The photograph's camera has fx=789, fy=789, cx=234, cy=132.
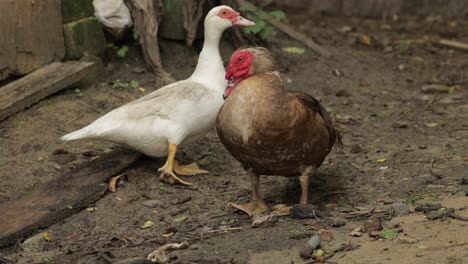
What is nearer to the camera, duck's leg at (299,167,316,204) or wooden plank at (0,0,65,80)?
duck's leg at (299,167,316,204)

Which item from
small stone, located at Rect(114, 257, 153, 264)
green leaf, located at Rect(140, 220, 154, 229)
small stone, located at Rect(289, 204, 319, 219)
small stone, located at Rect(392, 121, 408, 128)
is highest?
small stone, located at Rect(289, 204, 319, 219)

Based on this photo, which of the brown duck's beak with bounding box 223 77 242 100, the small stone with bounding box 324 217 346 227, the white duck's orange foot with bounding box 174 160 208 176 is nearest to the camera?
the small stone with bounding box 324 217 346 227

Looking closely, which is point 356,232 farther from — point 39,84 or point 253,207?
point 39,84

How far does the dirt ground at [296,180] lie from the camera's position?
14.5 ft

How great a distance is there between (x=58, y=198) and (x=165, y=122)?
959 mm

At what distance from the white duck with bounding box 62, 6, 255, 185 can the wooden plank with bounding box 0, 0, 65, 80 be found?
1.40m

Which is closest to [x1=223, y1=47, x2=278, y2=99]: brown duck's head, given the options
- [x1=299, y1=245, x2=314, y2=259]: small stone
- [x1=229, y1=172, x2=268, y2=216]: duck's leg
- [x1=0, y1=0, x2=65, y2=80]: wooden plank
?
[x1=229, y1=172, x2=268, y2=216]: duck's leg

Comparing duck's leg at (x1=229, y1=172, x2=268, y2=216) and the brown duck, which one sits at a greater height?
the brown duck

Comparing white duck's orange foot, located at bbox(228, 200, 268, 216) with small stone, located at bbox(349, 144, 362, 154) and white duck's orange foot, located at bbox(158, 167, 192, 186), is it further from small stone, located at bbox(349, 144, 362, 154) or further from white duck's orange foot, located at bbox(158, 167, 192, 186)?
small stone, located at bbox(349, 144, 362, 154)

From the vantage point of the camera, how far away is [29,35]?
6789mm

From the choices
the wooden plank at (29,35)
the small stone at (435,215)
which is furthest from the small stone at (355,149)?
the wooden plank at (29,35)

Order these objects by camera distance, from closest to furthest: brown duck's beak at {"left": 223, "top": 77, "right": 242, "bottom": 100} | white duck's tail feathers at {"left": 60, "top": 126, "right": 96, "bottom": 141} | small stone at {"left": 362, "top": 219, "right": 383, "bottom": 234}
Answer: small stone at {"left": 362, "top": 219, "right": 383, "bottom": 234}
brown duck's beak at {"left": 223, "top": 77, "right": 242, "bottom": 100}
white duck's tail feathers at {"left": 60, "top": 126, "right": 96, "bottom": 141}

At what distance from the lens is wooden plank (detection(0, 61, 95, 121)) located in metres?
6.39

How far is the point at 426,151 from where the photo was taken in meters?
6.22
